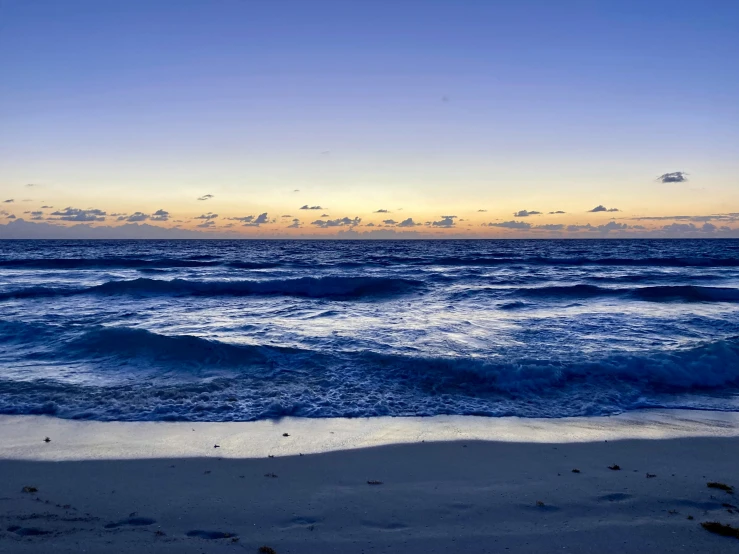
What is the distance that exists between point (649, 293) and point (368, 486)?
2252 cm

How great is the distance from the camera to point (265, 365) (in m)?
10.7

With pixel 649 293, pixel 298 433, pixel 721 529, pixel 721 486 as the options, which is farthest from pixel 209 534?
pixel 649 293

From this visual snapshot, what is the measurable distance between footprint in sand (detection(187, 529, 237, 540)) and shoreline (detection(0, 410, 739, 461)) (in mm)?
1681

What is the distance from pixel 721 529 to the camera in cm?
436

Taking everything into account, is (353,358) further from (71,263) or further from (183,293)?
(71,263)

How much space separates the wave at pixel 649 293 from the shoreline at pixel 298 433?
1566cm

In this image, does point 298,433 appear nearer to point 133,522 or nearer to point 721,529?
point 133,522

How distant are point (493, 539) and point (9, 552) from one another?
4133mm

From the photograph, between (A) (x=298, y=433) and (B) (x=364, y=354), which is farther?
(B) (x=364, y=354)

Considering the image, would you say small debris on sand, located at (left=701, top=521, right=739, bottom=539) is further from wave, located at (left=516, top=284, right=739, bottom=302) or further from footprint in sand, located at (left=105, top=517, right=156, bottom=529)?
wave, located at (left=516, top=284, right=739, bottom=302)

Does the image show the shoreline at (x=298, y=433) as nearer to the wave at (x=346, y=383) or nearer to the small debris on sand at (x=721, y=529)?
the wave at (x=346, y=383)

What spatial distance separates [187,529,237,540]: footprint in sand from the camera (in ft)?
14.2

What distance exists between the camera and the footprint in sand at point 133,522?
4.52 m

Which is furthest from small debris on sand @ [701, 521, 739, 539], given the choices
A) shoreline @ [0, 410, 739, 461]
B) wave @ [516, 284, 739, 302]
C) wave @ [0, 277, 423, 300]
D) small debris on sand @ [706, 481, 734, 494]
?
wave @ [0, 277, 423, 300]
